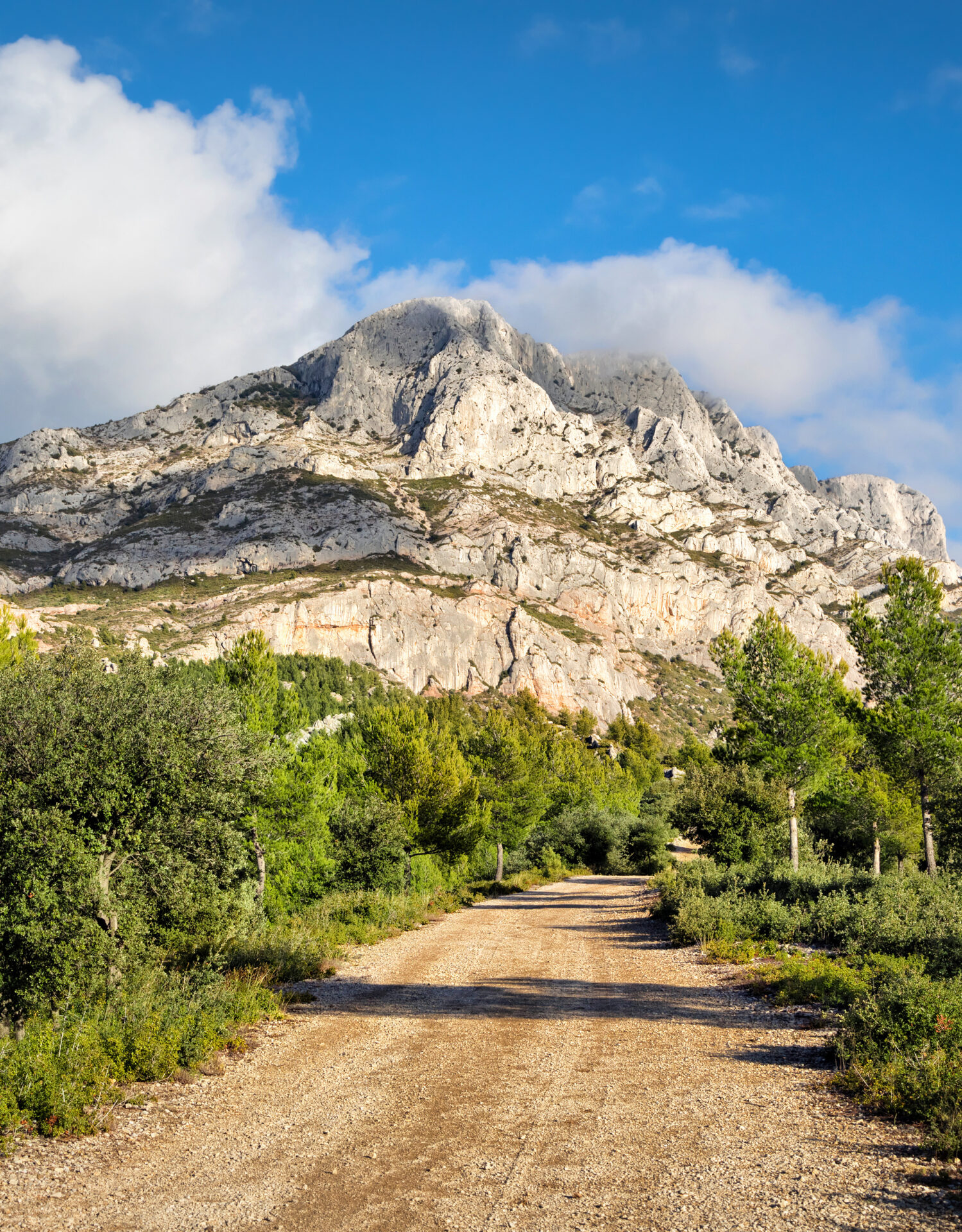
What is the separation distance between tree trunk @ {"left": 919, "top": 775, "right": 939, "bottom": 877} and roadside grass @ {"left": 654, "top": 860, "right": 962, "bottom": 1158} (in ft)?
8.65

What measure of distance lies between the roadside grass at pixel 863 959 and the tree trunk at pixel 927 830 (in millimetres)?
2637

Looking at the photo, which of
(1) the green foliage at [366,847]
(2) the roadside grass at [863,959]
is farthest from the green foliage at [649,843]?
(2) the roadside grass at [863,959]

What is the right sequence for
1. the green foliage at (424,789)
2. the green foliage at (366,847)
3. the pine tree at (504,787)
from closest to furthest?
1. the green foliage at (366,847)
2. the green foliage at (424,789)
3. the pine tree at (504,787)

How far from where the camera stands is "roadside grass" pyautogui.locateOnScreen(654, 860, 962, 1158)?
7.70 m

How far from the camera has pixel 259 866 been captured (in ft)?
81.7

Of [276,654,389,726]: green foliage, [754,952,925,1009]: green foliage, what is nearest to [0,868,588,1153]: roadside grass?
[754,952,925,1009]: green foliage

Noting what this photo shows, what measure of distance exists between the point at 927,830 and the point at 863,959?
1616 cm

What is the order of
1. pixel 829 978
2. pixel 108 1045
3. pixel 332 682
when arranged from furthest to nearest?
pixel 332 682 → pixel 829 978 → pixel 108 1045

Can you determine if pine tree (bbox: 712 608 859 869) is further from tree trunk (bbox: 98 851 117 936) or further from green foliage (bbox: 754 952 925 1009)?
tree trunk (bbox: 98 851 117 936)

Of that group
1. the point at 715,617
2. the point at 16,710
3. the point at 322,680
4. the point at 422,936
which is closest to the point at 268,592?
Answer: the point at 322,680

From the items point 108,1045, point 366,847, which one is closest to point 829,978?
point 108,1045

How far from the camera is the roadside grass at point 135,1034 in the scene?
7660 millimetres

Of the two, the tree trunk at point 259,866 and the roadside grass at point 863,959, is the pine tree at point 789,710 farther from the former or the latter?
the tree trunk at point 259,866

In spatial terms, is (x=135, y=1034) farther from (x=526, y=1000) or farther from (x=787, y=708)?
(x=787, y=708)
